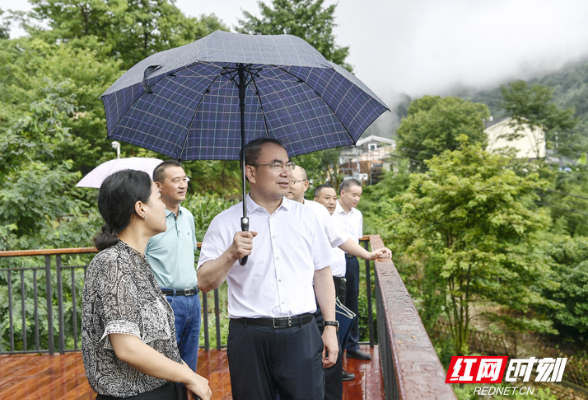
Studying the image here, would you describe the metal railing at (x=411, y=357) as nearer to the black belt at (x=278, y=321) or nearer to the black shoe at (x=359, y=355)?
the black belt at (x=278, y=321)

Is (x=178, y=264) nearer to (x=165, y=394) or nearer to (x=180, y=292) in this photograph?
(x=180, y=292)

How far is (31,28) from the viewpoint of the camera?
1995 centimetres

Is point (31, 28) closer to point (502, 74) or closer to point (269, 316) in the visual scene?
point (269, 316)

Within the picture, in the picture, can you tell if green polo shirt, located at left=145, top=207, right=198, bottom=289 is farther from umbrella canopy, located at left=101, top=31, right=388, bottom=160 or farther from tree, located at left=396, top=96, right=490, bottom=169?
tree, located at left=396, top=96, right=490, bottom=169

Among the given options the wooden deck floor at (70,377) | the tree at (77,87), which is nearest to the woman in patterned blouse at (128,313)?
the wooden deck floor at (70,377)

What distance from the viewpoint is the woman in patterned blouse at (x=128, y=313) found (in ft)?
4.30

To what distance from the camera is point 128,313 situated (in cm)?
131

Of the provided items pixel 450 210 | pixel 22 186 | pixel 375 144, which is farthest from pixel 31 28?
pixel 375 144

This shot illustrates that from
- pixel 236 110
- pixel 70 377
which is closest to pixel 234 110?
Answer: pixel 236 110

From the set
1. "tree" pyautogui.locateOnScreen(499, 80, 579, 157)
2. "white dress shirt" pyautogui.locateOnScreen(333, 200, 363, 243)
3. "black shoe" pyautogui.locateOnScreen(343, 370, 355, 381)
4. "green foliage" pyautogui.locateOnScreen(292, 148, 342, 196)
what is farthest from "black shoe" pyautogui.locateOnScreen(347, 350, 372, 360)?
"tree" pyautogui.locateOnScreen(499, 80, 579, 157)

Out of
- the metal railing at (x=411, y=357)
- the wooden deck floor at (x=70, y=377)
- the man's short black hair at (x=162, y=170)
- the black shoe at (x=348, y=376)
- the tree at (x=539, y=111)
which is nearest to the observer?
the metal railing at (x=411, y=357)

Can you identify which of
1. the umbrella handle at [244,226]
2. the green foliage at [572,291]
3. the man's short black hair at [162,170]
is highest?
the man's short black hair at [162,170]

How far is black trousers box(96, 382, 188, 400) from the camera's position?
1.40m

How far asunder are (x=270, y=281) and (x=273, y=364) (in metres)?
0.33
